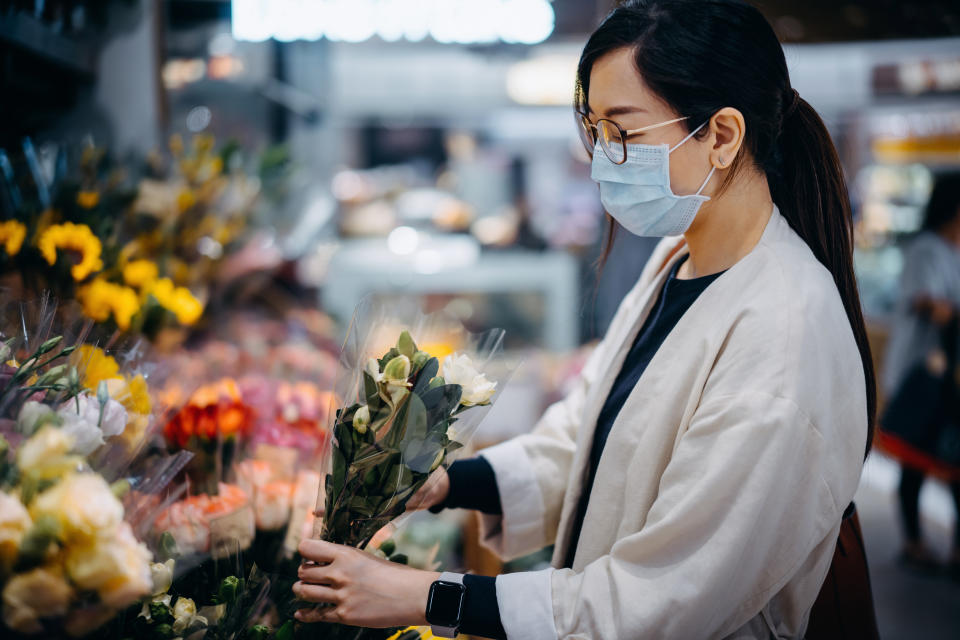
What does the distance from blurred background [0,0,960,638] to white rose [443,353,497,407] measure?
480 mm

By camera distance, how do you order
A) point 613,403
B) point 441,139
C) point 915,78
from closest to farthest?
point 613,403 < point 915,78 < point 441,139

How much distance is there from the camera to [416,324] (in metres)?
1.27

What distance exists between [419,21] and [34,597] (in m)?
2.20

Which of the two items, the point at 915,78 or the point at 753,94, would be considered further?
the point at 915,78

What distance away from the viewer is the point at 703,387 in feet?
3.48

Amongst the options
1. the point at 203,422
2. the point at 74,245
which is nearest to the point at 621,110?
the point at 203,422

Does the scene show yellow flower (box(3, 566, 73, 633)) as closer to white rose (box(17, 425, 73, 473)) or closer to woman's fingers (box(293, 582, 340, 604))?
white rose (box(17, 425, 73, 473))

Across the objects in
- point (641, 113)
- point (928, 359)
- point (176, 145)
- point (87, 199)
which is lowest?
point (928, 359)

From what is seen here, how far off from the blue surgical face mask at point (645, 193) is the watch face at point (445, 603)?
61 centimetres

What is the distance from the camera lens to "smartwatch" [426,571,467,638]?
1000 millimetres

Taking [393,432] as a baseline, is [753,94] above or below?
above

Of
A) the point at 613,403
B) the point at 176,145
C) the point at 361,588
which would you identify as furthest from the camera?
the point at 176,145

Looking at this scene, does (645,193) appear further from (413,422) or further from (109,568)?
(109,568)

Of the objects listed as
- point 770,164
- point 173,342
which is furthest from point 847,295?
point 173,342
